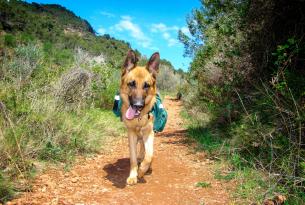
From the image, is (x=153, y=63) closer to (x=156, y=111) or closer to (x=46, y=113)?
(x=156, y=111)

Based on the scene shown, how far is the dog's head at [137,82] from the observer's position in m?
6.22

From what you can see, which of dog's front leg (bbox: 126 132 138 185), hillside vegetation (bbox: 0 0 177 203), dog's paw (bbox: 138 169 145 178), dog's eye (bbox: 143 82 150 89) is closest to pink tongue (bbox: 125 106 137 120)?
dog's front leg (bbox: 126 132 138 185)

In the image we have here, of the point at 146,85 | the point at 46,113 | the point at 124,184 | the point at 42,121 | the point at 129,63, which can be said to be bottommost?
the point at 124,184

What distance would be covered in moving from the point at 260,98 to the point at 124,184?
122 inches

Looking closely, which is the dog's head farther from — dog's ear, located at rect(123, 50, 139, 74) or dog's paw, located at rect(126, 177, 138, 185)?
dog's paw, located at rect(126, 177, 138, 185)

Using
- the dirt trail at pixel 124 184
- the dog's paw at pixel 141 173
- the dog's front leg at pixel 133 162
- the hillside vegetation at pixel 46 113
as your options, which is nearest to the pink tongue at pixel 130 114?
the dog's front leg at pixel 133 162

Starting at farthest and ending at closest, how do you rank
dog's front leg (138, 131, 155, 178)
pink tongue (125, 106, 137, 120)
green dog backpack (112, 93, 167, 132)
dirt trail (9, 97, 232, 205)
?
1. green dog backpack (112, 93, 167, 132)
2. pink tongue (125, 106, 137, 120)
3. dog's front leg (138, 131, 155, 178)
4. dirt trail (9, 97, 232, 205)

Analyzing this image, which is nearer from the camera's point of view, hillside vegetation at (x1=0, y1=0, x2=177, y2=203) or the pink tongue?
hillside vegetation at (x1=0, y1=0, x2=177, y2=203)

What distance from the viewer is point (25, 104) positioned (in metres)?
7.27

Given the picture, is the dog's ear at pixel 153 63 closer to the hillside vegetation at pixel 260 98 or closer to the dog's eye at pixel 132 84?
the dog's eye at pixel 132 84

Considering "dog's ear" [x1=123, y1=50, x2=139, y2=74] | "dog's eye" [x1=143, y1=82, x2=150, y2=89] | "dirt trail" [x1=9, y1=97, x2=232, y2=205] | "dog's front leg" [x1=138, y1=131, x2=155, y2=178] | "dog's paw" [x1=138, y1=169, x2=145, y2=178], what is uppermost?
"dog's ear" [x1=123, y1=50, x2=139, y2=74]

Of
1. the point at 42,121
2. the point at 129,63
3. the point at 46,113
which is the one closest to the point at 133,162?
the point at 129,63

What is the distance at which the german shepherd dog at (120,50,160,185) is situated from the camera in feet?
20.4

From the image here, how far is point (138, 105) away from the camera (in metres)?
6.08
